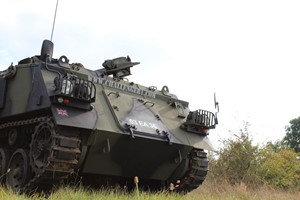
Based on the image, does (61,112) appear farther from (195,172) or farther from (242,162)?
(242,162)

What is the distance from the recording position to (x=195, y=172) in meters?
8.95

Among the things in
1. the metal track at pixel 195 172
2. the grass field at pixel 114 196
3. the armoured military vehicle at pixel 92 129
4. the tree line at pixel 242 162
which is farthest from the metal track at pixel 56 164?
the tree line at pixel 242 162

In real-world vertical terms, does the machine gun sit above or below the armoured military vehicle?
above

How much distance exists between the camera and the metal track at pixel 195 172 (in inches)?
352

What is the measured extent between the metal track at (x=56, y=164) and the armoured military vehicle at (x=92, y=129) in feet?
0.05

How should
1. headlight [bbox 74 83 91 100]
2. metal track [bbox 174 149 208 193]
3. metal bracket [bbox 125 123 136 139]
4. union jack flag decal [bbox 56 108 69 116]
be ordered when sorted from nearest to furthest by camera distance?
1. union jack flag decal [bbox 56 108 69 116]
2. headlight [bbox 74 83 91 100]
3. metal bracket [bbox 125 123 136 139]
4. metal track [bbox 174 149 208 193]

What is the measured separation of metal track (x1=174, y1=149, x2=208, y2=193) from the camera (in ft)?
29.3

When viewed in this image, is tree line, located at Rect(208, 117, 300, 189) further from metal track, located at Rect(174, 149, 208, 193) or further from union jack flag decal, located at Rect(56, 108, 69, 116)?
union jack flag decal, located at Rect(56, 108, 69, 116)

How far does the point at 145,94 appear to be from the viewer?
9344mm

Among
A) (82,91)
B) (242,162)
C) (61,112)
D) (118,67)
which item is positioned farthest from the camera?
(242,162)

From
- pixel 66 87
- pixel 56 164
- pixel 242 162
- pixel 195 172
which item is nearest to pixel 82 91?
pixel 66 87

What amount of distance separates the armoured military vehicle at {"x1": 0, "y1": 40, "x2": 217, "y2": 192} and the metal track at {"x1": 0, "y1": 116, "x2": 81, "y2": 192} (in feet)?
0.05

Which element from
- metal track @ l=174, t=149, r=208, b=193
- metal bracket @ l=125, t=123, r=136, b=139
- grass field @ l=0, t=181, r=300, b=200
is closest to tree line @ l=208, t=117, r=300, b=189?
grass field @ l=0, t=181, r=300, b=200

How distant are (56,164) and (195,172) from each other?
3.06 m
